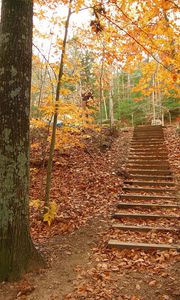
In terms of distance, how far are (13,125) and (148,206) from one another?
4.67 meters

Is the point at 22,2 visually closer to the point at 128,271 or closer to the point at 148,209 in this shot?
the point at 128,271

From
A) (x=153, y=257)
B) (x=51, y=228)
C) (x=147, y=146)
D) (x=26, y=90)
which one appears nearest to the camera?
(x=26, y=90)

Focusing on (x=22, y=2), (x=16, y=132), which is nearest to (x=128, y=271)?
(x=16, y=132)

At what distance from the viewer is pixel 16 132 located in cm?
429

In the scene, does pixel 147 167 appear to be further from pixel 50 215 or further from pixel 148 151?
pixel 50 215

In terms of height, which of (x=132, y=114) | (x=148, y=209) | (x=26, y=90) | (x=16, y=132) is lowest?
(x=148, y=209)

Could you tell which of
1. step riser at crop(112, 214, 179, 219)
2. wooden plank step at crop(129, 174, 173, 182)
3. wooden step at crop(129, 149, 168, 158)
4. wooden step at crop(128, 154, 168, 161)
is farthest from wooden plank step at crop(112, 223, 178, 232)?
wooden step at crop(129, 149, 168, 158)

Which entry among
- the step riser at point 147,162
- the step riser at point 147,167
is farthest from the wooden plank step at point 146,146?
A: the step riser at point 147,167

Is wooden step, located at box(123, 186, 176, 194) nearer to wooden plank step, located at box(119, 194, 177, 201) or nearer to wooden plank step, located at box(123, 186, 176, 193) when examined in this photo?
wooden plank step, located at box(123, 186, 176, 193)

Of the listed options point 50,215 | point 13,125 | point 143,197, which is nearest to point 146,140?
point 143,197

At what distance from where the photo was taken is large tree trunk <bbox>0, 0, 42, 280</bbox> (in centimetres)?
424

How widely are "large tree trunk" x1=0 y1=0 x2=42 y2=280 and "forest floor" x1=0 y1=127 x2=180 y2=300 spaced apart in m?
0.61

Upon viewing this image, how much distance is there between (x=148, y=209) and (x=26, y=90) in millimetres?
4781

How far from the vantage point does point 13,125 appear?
4.27 m
